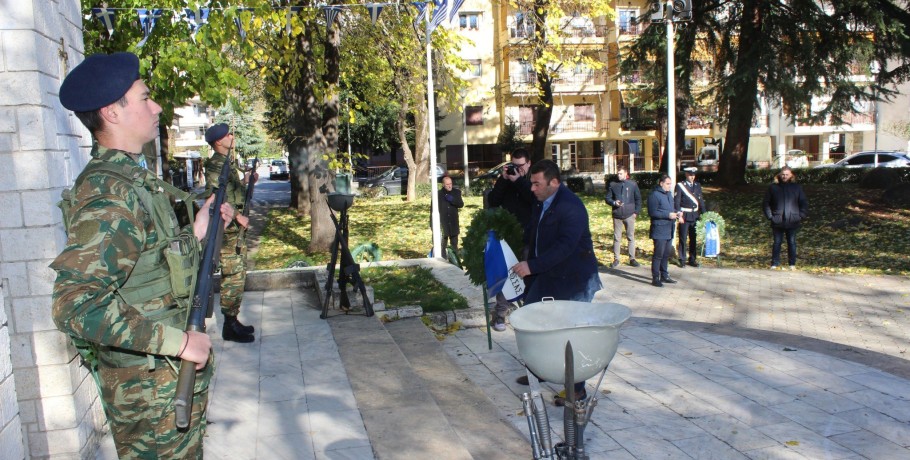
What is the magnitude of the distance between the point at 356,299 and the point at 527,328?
5.51 meters

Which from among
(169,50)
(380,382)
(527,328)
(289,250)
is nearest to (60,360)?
(380,382)

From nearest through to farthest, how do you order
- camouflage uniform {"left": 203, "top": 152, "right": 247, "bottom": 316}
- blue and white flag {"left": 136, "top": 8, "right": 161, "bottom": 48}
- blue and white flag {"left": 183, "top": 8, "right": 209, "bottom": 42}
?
camouflage uniform {"left": 203, "top": 152, "right": 247, "bottom": 316}
blue and white flag {"left": 136, "top": 8, "right": 161, "bottom": 48}
blue and white flag {"left": 183, "top": 8, "right": 209, "bottom": 42}

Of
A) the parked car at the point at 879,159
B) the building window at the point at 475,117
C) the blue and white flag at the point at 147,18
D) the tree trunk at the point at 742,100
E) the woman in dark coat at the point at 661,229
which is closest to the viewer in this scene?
the blue and white flag at the point at 147,18

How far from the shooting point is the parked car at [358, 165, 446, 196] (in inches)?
1442

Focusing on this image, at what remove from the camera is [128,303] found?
9.07 feet

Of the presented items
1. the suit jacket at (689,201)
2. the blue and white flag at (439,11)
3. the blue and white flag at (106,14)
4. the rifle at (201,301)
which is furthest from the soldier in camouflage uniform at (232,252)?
the suit jacket at (689,201)

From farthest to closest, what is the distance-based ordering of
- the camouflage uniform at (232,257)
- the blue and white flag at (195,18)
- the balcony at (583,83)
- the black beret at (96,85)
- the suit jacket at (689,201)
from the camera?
the balcony at (583,83), the suit jacket at (689,201), the blue and white flag at (195,18), the camouflage uniform at (232,257), the black beret at (96,85)

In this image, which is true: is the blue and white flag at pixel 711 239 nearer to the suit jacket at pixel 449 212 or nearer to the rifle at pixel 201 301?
the suit jacket at pixel 449 212

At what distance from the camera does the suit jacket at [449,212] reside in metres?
14.8

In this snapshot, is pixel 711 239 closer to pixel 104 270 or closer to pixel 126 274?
pixel 126 274

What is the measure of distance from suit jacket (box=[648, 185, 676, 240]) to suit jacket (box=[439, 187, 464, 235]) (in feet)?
13.4

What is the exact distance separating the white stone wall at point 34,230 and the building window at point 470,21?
44.7 m

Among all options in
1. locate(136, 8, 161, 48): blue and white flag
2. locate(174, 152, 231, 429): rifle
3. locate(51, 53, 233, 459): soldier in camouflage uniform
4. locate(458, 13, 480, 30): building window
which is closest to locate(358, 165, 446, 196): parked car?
locate(458, 13, 480, 30): building window

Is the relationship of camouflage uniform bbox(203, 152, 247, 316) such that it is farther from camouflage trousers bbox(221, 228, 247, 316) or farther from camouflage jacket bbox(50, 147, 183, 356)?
camouflage jacket bbox(50, 147, 183, 356)
